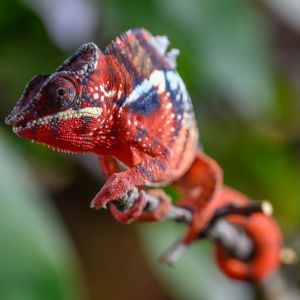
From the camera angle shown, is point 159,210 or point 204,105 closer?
point 159,210

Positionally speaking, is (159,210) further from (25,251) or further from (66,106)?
(25,251)

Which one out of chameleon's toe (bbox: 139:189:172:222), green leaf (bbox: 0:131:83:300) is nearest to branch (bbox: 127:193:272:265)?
chameleon's toe (bbox: 139:189:172:222)

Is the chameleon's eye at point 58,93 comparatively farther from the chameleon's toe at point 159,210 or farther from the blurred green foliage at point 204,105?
the blurred green foliage at point 204,105

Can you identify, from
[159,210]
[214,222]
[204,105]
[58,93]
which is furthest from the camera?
[204,105]

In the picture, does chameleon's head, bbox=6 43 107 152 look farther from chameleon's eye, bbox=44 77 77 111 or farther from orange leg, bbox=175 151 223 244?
orange leg, bbox=175 151 223 244

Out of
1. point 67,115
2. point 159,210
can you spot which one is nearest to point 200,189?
point 159,210

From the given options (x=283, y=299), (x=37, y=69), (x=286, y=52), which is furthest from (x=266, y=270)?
(x=286, y=52)

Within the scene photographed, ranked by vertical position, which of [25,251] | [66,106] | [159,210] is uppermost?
[66,106]
